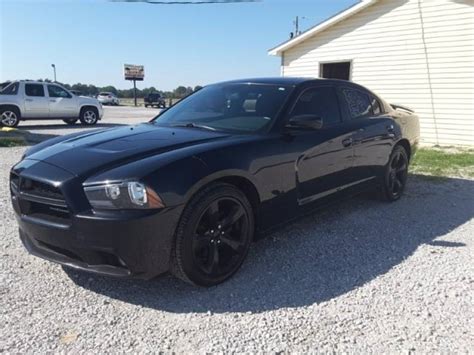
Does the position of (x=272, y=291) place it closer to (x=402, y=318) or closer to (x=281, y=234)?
(x=402, y=318)

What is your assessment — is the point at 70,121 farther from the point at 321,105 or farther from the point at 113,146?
the point at 113,146

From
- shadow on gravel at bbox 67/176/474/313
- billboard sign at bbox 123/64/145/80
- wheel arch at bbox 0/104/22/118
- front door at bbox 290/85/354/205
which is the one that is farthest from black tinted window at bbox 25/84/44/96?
billboard sign at bbox 123/64/145/80

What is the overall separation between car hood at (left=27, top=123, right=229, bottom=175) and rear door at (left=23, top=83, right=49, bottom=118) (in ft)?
43.7

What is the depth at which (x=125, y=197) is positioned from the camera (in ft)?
9.07

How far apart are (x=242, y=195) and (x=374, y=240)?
5.49ft

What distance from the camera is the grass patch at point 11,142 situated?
10602 millimetres

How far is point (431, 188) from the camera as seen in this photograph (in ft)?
21.6

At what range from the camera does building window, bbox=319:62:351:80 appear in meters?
13.7

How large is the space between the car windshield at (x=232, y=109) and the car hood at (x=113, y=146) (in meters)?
0.27

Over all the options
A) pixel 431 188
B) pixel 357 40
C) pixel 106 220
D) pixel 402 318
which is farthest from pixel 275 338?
pixel 357 40

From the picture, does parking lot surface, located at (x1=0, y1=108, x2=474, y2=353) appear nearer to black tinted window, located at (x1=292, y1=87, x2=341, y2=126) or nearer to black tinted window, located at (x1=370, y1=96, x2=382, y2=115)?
black tinted window, located at (x1=292, y1=87, x2=341, y2=126)

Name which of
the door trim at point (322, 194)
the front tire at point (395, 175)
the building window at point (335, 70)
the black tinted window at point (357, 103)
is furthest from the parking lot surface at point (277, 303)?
the building window at point (335, 70)

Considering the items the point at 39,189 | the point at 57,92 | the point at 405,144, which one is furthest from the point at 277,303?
the point at 57,92

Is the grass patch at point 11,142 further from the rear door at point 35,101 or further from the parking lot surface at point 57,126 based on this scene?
the rear door at point 35,101
